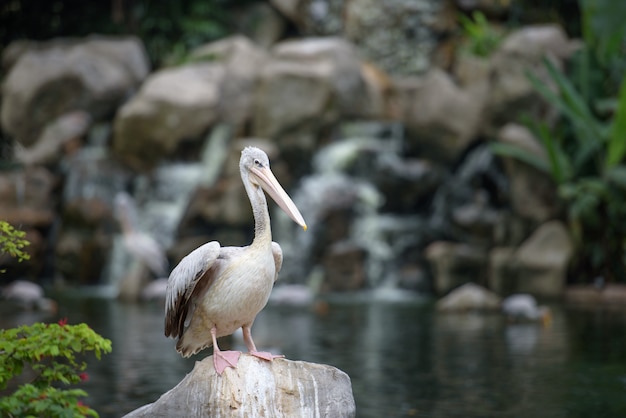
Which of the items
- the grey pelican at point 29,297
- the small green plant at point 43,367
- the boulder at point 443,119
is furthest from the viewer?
the boulder at point 443,119

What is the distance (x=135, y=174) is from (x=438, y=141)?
7166mm

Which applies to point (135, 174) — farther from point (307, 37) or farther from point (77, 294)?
point (307, 37)

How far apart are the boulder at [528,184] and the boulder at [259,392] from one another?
15.3 metres

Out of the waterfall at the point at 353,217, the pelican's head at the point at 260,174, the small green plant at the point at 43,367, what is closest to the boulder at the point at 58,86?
the waterfall at the point at 353,217

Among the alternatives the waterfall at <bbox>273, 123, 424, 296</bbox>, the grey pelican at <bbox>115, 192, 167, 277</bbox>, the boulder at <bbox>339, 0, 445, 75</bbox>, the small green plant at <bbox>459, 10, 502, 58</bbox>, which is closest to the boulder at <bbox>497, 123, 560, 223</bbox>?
the waterfall at <bbox>273, 123, 424, 296</bbox>

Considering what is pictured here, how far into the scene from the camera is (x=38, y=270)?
22109mm

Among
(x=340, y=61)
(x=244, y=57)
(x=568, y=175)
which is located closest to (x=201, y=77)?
(x=244, y=57)

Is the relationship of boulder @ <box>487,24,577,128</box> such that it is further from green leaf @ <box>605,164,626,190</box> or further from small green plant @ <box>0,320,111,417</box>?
small green plant @ <box>0,320,111,417</box>

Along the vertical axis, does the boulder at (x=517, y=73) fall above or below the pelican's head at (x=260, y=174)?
above

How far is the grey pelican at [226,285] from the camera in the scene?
607 cm

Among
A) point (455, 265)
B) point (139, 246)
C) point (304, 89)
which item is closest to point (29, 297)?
point (139, 246)

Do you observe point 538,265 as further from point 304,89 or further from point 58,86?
point 58,86

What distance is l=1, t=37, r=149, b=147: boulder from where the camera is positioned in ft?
78.3

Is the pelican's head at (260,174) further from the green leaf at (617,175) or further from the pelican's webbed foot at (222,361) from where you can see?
the green leaf at (617,175)
